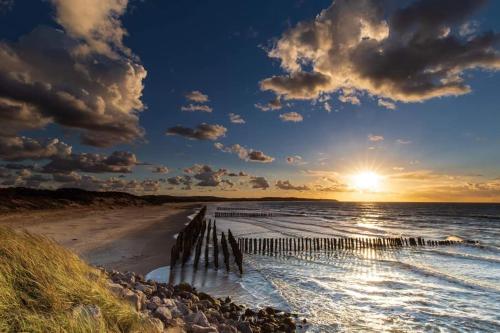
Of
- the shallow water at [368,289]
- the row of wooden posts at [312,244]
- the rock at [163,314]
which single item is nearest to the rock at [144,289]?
the rock at [163,314]

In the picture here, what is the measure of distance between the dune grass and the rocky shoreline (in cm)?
95

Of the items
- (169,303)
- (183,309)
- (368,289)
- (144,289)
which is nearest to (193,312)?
(183,309)

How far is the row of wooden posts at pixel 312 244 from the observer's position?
27.1m

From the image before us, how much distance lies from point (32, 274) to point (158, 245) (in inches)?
798

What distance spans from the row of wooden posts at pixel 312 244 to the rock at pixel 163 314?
61.0ft

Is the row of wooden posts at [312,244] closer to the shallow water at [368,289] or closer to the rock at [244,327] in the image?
the shallow water at [368,289]

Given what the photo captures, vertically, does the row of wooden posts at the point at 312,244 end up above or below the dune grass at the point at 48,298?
below

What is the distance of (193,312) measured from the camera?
9055 mm

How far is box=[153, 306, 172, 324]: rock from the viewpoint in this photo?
7.61 m

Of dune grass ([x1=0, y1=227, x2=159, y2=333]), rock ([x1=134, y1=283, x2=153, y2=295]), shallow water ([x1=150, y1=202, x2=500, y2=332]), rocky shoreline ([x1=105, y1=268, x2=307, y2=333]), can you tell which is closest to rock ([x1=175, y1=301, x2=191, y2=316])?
rocky shoreline ([x1=105, y1=268, x2=307, y2=333])

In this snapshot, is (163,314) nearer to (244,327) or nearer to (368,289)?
(244,327)

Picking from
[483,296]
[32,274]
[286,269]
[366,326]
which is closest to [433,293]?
[483,296]

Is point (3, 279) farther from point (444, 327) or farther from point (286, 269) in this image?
point (286, 269)

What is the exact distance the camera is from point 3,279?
19.4 feet
